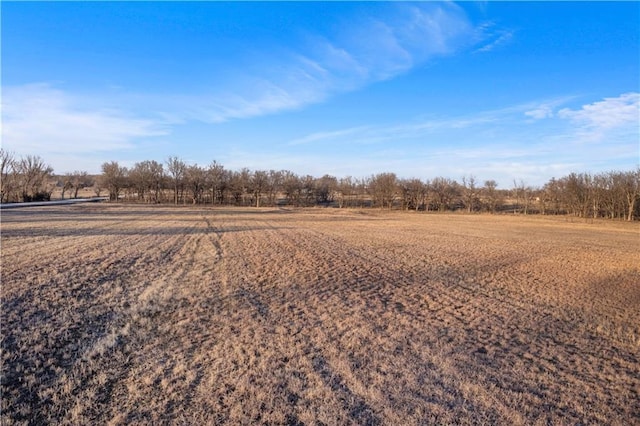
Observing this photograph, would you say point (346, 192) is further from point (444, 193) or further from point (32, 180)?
point (32, 180)

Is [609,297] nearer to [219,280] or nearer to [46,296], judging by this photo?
[219,280]

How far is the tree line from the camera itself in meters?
64.8

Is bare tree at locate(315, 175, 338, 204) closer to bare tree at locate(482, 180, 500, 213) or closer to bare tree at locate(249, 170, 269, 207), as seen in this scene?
bare tree at locate(249, 170, 269, 207)

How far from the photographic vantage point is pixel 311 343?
645cm

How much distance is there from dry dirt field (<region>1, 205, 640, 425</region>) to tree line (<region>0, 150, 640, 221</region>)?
197ft

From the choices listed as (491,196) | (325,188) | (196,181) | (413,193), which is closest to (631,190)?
(491,196)

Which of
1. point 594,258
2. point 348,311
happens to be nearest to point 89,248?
point 348,311

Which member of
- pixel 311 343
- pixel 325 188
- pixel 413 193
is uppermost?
pixel 325 188

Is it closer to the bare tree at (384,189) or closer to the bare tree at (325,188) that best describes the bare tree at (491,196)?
the bare tree at (384,189)

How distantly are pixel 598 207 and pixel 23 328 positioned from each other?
6746 centimetres

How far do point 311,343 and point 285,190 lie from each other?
69.5 m

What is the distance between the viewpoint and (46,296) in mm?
8766

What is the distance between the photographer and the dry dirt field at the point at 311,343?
4.45 meters

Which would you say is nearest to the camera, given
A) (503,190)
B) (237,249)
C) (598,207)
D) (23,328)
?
(23,328)
